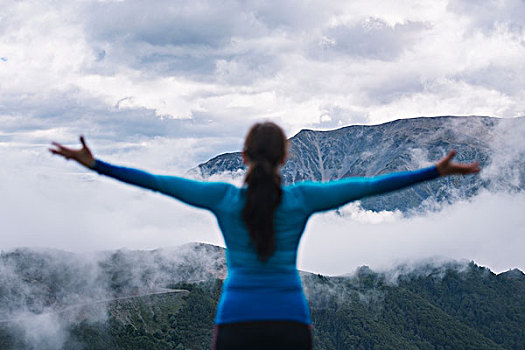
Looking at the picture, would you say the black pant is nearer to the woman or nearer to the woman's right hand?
the woman

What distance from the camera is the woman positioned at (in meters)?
5.09

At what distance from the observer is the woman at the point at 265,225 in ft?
16.7

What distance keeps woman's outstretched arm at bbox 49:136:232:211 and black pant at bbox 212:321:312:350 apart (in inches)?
48.3

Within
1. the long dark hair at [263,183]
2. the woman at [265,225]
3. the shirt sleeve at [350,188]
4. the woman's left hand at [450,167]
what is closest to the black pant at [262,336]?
the woman at [265,225]

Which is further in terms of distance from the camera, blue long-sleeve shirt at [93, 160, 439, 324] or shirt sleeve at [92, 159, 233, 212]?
shirt sleeve at [92, 159, 233, 212]

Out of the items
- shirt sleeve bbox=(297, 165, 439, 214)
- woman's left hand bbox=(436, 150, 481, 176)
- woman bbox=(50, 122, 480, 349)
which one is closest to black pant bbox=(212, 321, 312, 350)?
woman bbox=(50, 122, 480, 349)

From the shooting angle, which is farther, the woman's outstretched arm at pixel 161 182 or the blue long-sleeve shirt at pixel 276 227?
the woman's outstretched arm at pixel 161 182

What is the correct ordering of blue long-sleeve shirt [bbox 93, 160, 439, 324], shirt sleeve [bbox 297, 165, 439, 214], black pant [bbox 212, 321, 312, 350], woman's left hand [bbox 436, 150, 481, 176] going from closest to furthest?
black pant [bbox 212, 321, 312, 350]
blue long-sleeve shirt [bbox 93, 160, 439, 324]
shirt sleeve [bbox 297, 165, 439, 214]
woman's left hand [bbox 436, 150, 481, 176]

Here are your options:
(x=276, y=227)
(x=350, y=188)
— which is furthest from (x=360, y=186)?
(x=276, y=227)

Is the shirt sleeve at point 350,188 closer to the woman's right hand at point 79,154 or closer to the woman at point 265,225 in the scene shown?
the woman at point 265,225

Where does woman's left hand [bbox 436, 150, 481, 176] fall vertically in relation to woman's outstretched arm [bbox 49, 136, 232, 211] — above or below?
above

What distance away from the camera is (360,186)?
5.55m

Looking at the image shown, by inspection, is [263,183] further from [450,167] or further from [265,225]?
[450,167]

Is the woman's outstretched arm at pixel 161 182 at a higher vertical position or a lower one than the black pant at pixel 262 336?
higher
